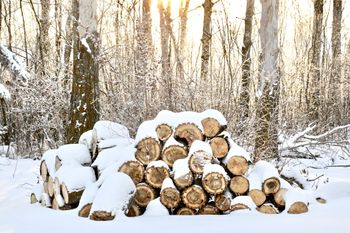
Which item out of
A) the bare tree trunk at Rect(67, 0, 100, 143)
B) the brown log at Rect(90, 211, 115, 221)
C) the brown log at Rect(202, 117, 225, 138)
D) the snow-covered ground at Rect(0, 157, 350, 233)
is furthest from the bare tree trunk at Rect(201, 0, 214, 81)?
the brown log at Rect(90, 211, 115, 221)

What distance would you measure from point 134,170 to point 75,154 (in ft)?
3.34

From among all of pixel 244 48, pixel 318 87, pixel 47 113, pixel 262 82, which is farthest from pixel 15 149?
pixel 318 87

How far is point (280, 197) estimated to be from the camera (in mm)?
4801

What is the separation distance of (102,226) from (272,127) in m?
3.48

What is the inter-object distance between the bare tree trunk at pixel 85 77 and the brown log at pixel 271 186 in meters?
3.04

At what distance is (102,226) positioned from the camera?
4.16 m

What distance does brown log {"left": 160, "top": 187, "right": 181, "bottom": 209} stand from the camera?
4656mm

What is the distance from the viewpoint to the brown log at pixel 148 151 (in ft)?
16.1

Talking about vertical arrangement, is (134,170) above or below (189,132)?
below

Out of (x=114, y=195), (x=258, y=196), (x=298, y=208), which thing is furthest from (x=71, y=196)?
(x=298, y=208)

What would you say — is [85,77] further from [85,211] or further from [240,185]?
[240,185]

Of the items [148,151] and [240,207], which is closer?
[240,207]

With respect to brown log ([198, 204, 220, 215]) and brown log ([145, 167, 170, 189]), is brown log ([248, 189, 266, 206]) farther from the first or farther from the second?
brown log ([145, 167, 170, 189])

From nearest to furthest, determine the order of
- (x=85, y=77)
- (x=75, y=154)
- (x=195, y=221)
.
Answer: (x=195, y=221) < (x=75, y=154) < (x=85, y=77)
